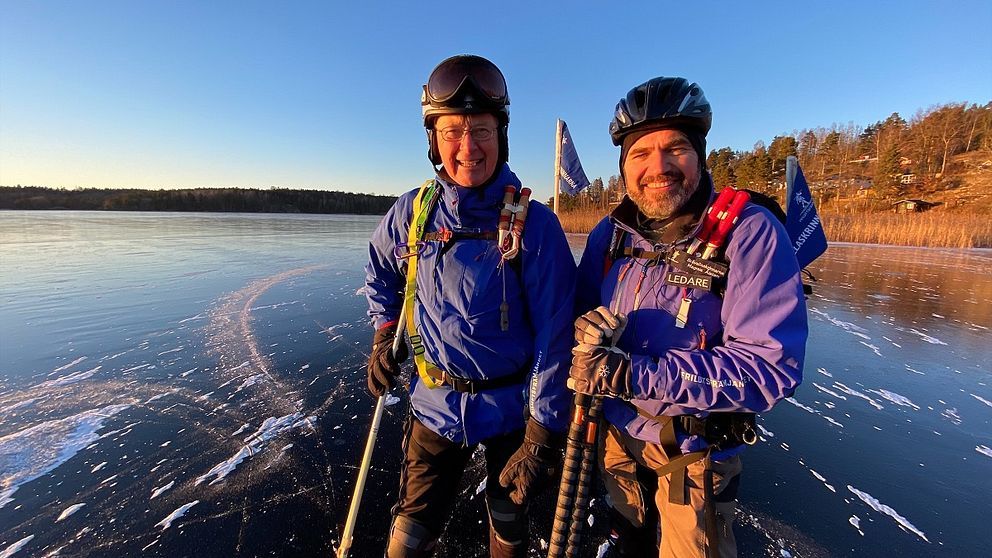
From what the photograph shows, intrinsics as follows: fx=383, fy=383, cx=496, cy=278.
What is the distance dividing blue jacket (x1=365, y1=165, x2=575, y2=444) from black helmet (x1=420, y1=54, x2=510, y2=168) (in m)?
0.37

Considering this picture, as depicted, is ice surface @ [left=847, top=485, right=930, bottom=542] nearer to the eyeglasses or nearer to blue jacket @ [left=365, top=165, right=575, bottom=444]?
blue jacket @ [left=365, top=165, right=575, bottom=444]

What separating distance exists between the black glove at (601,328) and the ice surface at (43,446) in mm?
4486

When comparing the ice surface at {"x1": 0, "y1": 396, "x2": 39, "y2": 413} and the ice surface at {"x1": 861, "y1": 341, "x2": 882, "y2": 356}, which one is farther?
the ice surface at {"x1": 861, "y1": 341, "x2": 882, "y2": 356}

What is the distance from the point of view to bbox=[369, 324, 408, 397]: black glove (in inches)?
97.3

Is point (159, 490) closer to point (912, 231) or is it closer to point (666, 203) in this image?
point (666, 203)

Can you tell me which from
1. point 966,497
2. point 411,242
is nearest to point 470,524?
point 411,242

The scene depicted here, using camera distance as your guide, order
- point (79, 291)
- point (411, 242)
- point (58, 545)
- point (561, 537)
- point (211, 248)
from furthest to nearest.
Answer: point (211, 248) → point (79, 291) → point (58, 545) → point (411, 242) → point (561, 537)

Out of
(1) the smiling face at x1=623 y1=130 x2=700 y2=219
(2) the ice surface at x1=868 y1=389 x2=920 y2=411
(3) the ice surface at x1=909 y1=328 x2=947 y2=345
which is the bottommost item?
(2) the ice surface at x1=868 y1=389 x2=920 y2=411

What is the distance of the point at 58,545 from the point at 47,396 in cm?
289

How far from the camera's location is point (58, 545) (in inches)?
101

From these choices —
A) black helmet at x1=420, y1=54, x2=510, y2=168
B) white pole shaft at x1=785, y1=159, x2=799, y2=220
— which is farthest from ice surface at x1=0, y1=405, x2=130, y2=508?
white pole shaft at x1=785, y1=159, x2=799, y2=220

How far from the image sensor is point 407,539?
2166 mm

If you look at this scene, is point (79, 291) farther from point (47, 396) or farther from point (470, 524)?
point (470, 524)

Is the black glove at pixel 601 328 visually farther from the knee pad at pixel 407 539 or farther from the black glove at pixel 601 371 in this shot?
the knee pad at pixel 407 539
